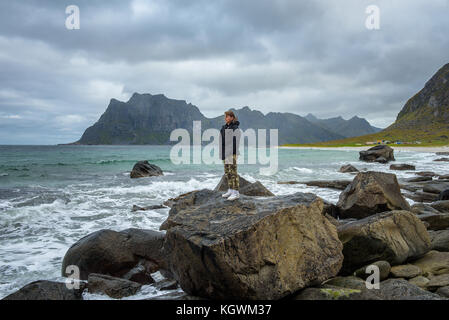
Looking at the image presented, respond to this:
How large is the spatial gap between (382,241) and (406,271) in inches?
31.9

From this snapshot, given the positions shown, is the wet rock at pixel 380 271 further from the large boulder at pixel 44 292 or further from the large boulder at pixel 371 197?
the large boulder at pixel 44 292

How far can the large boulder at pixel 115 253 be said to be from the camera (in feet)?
26.2

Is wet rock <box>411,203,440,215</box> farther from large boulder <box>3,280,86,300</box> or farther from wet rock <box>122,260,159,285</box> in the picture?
large boulder <box>3,280,86,300</box>

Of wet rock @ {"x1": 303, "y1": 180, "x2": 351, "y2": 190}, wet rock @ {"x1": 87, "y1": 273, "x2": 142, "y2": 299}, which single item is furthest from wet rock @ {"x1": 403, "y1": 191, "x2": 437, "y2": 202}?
wet rock @ {"x1": 87, "y1": 273, "x2": 142, "y2": 299}

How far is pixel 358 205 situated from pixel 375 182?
1.20 meters

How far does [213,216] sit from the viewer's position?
661cm

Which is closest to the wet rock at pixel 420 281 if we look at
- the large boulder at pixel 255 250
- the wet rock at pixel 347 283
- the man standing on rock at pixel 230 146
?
the wet rock at pixel 347 283

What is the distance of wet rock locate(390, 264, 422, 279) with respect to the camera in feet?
21.7

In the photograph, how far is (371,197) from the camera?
11.2 m

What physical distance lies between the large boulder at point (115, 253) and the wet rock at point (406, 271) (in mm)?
6203

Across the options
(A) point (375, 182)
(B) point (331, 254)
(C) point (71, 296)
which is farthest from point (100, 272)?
(A) point (375, 182)

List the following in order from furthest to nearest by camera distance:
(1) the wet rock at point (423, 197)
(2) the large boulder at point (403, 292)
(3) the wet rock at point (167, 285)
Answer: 1. (1) the wet rock at point (423, 197)
2. (3) the wet rock at point (167, 285)
3. (2) the large boulder at point (403, 292)

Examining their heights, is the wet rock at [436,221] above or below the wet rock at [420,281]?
above

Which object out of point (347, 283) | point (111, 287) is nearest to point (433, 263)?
point (347, 283)
